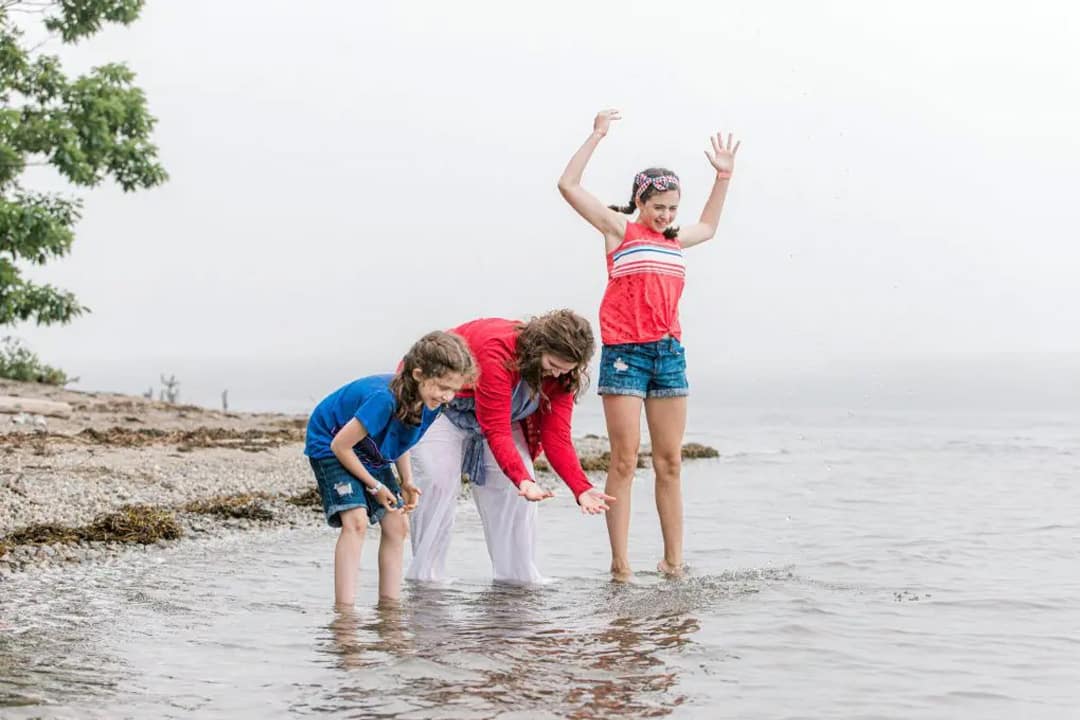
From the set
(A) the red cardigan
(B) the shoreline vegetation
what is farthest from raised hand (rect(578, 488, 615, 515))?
(B) the shoreline vegetation

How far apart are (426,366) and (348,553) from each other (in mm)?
1087

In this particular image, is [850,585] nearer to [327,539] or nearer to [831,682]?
[831,682]

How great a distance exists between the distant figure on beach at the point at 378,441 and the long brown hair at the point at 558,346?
0.45 m

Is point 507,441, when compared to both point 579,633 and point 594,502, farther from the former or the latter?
point 579,633

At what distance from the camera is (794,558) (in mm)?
9172

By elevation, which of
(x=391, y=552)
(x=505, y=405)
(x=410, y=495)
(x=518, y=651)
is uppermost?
(x=505, y=405)

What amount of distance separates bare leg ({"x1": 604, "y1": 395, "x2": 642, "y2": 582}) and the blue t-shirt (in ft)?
4.57

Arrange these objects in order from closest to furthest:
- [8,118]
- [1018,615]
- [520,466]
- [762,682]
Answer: [762,682] → [520,466] → [1018,615] → [8,118]

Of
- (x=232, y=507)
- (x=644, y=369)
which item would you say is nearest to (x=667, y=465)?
(x=644, y=369)

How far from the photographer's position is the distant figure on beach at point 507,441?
6.10 metres

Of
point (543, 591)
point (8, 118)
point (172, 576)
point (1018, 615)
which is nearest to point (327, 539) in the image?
point (172, 576)

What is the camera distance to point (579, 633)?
5898 mm

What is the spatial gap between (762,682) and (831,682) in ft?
0.95

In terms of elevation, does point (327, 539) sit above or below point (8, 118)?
below
